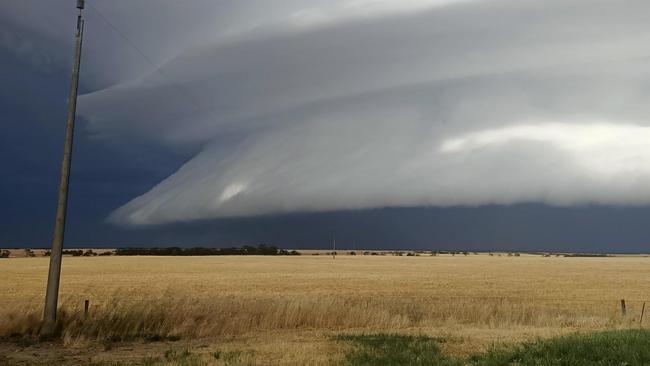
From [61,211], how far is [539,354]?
1437 cm

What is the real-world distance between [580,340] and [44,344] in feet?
48.6

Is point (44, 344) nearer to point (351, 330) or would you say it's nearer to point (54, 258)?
point (54, 258)

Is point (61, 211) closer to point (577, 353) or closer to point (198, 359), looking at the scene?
point (198, 359)

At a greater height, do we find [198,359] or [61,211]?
[61,211]

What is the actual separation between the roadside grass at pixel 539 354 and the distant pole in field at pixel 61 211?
31.1 ft

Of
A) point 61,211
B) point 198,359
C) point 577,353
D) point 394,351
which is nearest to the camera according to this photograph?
point 577,353

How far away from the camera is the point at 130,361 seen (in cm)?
1427

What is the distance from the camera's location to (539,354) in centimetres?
1362

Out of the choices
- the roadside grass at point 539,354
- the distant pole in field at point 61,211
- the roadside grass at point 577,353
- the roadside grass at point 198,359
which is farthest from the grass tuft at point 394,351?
the distant pole in field at point 61,211

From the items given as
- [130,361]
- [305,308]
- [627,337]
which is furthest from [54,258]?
[627,337]

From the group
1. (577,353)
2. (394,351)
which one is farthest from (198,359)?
(577,353)

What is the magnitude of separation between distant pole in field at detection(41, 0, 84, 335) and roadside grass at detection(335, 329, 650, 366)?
947 cm

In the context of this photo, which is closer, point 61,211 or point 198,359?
point 198,359

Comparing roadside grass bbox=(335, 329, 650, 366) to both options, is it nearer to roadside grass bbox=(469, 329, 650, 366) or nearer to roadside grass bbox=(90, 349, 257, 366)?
roadside grass bbox=(469, 329, 650, 366)
